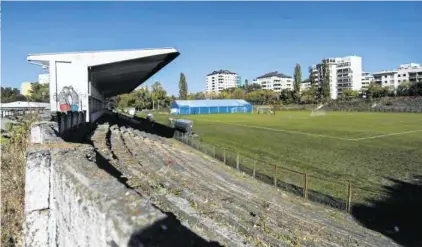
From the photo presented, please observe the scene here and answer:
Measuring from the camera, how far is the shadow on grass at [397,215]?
11.0 meters

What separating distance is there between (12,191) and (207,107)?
329 feet

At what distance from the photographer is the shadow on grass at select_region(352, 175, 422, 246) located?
11.0 m

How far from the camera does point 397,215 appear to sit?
12617 millimetres

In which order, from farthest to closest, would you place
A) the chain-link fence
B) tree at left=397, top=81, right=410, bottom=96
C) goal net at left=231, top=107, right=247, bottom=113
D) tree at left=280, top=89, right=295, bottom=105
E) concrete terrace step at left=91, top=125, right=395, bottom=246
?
tree at left=280, top=89, right=295, bottom=105
goal net at left=231, top=107, right=247, bottom=113
tree at left=397, top=81, right=410, bottom=96
the chain-link fence
concrete terrace step at left=91, top=125, right=395, bottom=246

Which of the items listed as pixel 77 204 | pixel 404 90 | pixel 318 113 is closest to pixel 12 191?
pixel 77 204

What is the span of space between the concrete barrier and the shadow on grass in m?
9.55

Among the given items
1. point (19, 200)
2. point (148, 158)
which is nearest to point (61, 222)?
point (19, 200)

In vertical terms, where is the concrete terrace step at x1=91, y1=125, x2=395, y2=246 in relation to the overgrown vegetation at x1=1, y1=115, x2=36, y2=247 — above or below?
below

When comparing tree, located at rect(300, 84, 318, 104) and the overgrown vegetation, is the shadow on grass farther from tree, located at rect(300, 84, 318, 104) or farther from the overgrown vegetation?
tree, located at rect(300, 84, 318, 104)

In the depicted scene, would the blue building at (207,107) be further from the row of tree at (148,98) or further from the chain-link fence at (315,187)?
the chain-link fence at (315,187)

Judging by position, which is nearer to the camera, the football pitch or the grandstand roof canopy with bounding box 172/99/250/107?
the football pitch

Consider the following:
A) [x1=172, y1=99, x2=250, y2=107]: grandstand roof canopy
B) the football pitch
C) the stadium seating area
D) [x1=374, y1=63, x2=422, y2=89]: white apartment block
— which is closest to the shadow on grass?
the football pitch

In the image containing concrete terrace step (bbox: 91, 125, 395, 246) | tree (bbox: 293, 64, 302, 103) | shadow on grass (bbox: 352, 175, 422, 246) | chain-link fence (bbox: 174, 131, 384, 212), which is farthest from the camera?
tree (bbox: 293, 64, 302, 103)

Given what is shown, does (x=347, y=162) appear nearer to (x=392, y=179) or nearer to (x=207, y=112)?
(x=392, y=179)
